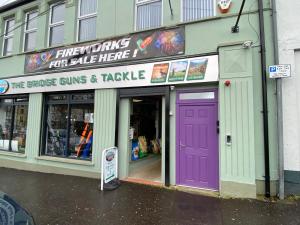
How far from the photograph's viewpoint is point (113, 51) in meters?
6.65

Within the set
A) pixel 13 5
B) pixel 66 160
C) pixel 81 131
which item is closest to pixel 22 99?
pixel 81 131

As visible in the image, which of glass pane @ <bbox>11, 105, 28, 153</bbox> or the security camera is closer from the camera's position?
the security camera

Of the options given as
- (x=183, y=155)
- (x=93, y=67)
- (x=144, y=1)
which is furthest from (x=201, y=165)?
(x=144, y=1)

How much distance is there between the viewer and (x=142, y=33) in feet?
20.7

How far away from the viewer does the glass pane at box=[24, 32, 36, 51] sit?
29.0 ft

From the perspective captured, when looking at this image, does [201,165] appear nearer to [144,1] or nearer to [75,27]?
[144,1]

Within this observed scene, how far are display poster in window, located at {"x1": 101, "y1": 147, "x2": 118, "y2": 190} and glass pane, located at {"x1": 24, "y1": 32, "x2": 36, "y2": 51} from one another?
6179 mm

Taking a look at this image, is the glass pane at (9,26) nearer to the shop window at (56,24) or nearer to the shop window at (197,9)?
the shop window at (56,24)

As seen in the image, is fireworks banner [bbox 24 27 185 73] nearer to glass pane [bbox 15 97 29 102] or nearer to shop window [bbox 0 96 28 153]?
glass pane [bbox 15 97 29 102]

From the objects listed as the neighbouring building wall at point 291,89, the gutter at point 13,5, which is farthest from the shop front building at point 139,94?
the neighbouring building wall at point 291,89

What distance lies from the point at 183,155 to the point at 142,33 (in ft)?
12.5

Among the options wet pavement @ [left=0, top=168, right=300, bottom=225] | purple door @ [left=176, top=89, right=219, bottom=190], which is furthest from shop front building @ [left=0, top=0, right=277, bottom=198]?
wet pavement @ [left=0, top=168, right=300, bottom=225]

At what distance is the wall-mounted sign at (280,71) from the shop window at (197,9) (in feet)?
7.23

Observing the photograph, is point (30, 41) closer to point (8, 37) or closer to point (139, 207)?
point (8, 37)
